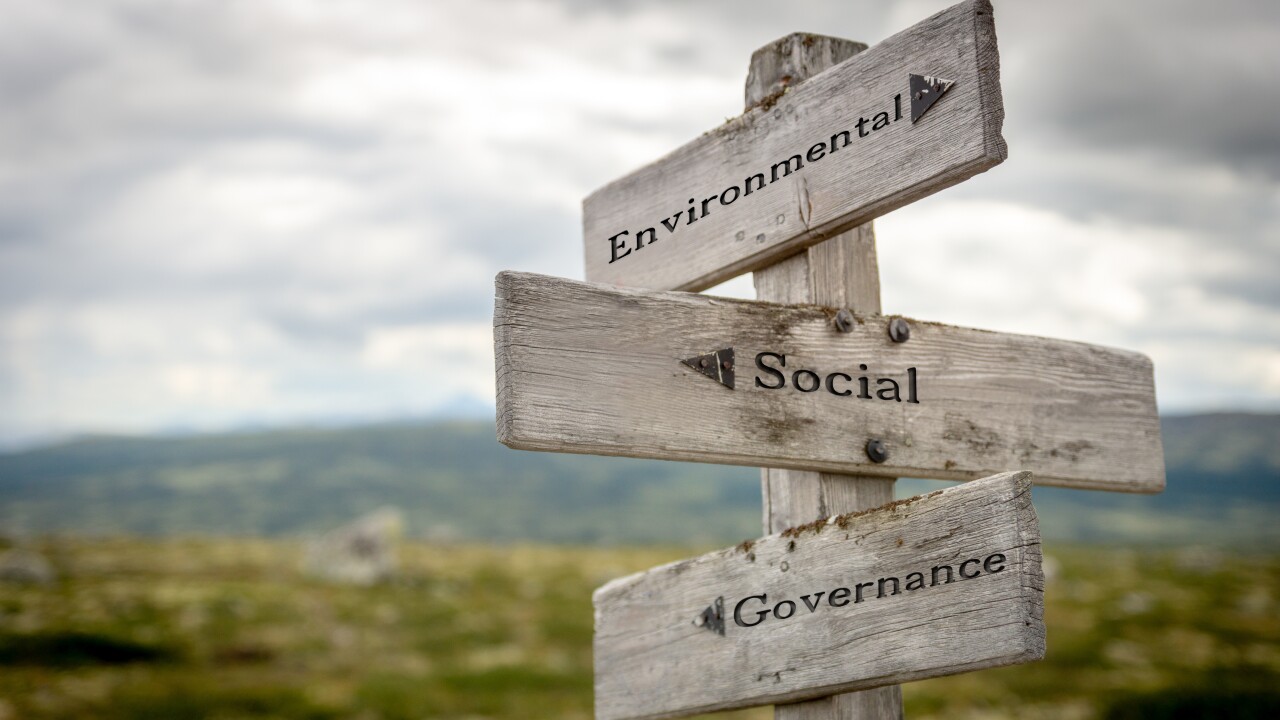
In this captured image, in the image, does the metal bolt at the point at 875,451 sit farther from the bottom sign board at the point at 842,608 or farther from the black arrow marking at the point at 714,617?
the black arrow marking at the point at 714,617

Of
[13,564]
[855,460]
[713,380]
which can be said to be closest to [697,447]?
[713,380]

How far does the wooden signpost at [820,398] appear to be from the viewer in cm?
243

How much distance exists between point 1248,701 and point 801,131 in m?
19.8

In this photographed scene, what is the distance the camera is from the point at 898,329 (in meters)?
2.86

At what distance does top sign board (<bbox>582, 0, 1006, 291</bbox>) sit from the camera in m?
2.55

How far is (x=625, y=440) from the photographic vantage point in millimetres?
2449

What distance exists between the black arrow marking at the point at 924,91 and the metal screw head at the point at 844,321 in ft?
1.91

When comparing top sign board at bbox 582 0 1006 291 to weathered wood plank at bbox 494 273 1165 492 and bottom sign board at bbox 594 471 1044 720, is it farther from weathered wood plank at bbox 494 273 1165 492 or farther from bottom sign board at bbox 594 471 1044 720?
bottom sign board at bbox 594 471 1044 720

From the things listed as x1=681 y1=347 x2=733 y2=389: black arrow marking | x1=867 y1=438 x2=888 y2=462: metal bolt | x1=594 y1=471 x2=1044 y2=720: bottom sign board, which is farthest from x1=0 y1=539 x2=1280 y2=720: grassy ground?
x1=681 y1=347 x2=733 y2=389: black arrow marking

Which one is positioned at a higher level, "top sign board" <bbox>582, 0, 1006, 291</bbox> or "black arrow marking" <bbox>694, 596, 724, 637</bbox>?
"top sign board" <bbox>582, 0, 1006, 291</bbox>

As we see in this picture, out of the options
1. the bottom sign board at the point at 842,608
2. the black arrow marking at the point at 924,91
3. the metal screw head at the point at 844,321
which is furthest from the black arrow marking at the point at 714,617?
the black arrow marking at the point at 924,91

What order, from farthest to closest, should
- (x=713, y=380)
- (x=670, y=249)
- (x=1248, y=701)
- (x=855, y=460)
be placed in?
(x=1248, y=701) → (x=670, y=249) → (x=855, y=460) → (x=713, y=380)

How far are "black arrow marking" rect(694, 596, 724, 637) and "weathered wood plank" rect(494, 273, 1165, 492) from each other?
0.53 meters

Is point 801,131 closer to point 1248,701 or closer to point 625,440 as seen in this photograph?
point 625,440
